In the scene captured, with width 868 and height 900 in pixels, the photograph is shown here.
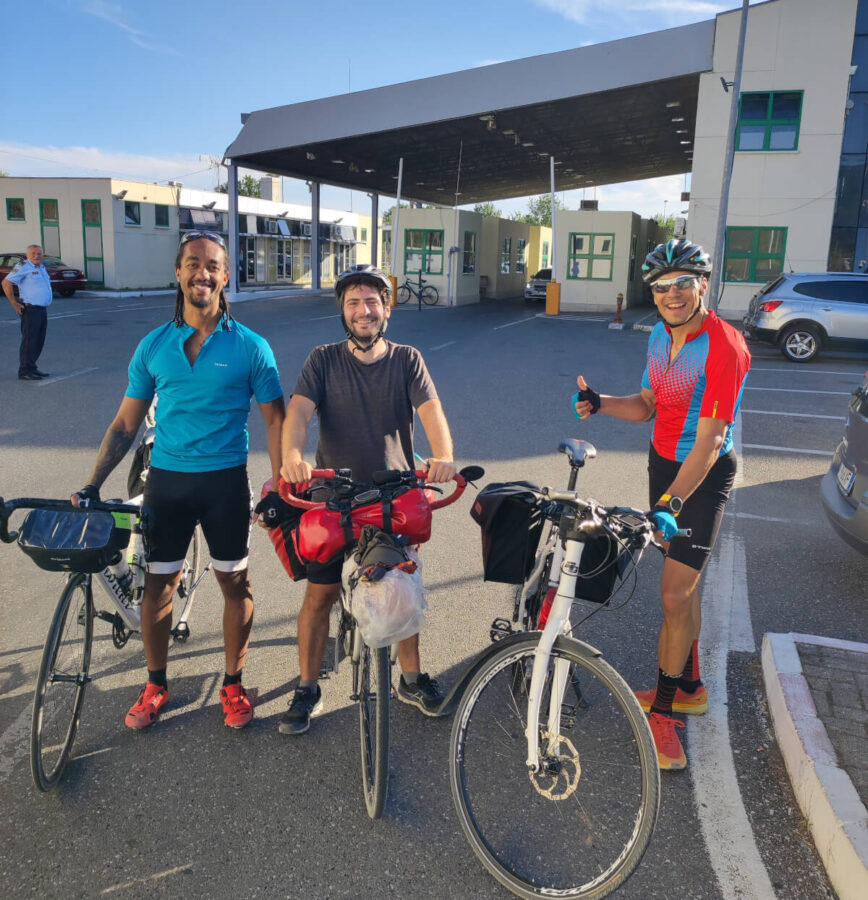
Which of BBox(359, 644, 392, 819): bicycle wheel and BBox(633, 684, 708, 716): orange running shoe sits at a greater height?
BBox(359, 644, 392, 819): bicycle wheel

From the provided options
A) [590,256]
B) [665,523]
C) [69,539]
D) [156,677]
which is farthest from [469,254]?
[665,523]

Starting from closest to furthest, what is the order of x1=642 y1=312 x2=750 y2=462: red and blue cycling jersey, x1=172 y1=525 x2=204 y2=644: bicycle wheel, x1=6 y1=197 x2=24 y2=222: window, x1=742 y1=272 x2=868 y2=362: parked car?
x1=642 y1=312 x2=750 y2=462: red and blue cycling jersey → x1=172 y1=525 x2=204 y2=644: bicycle wheel → x1=742 y1=272 x2=868 y2=362: parked car → x1=6 y1=197 x2=24 y2=222: window

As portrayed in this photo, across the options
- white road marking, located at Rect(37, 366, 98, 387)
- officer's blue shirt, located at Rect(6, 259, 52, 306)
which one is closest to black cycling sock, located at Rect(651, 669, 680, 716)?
white road marking, located at Rect(37, 366, 98, 387)

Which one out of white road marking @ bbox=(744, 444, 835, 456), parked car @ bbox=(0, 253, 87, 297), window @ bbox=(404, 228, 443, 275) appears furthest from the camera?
window @ bbox=(404, 228, 443, 275)

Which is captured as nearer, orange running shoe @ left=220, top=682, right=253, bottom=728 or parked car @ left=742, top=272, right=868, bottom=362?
orange running shoe @ left=220, top=682, right=253, bottom=728

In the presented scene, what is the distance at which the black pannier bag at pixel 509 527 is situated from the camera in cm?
288

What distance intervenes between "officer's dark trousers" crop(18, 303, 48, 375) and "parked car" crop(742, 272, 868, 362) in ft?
44.6

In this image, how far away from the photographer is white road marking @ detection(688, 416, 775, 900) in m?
2.64

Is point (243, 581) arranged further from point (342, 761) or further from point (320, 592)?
point (342, 761)

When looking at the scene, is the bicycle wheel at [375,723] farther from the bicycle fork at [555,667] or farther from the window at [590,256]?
the window at [590,256]

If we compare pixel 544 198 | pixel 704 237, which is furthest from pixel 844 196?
pixel 544 198

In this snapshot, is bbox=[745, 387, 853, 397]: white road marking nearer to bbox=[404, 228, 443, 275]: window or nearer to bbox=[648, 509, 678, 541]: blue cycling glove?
bbox=[648, 509, 678, 541]: blue cycling glove

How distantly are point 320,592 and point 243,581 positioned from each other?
0.44 metres

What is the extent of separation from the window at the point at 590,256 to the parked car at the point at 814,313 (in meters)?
13.5
